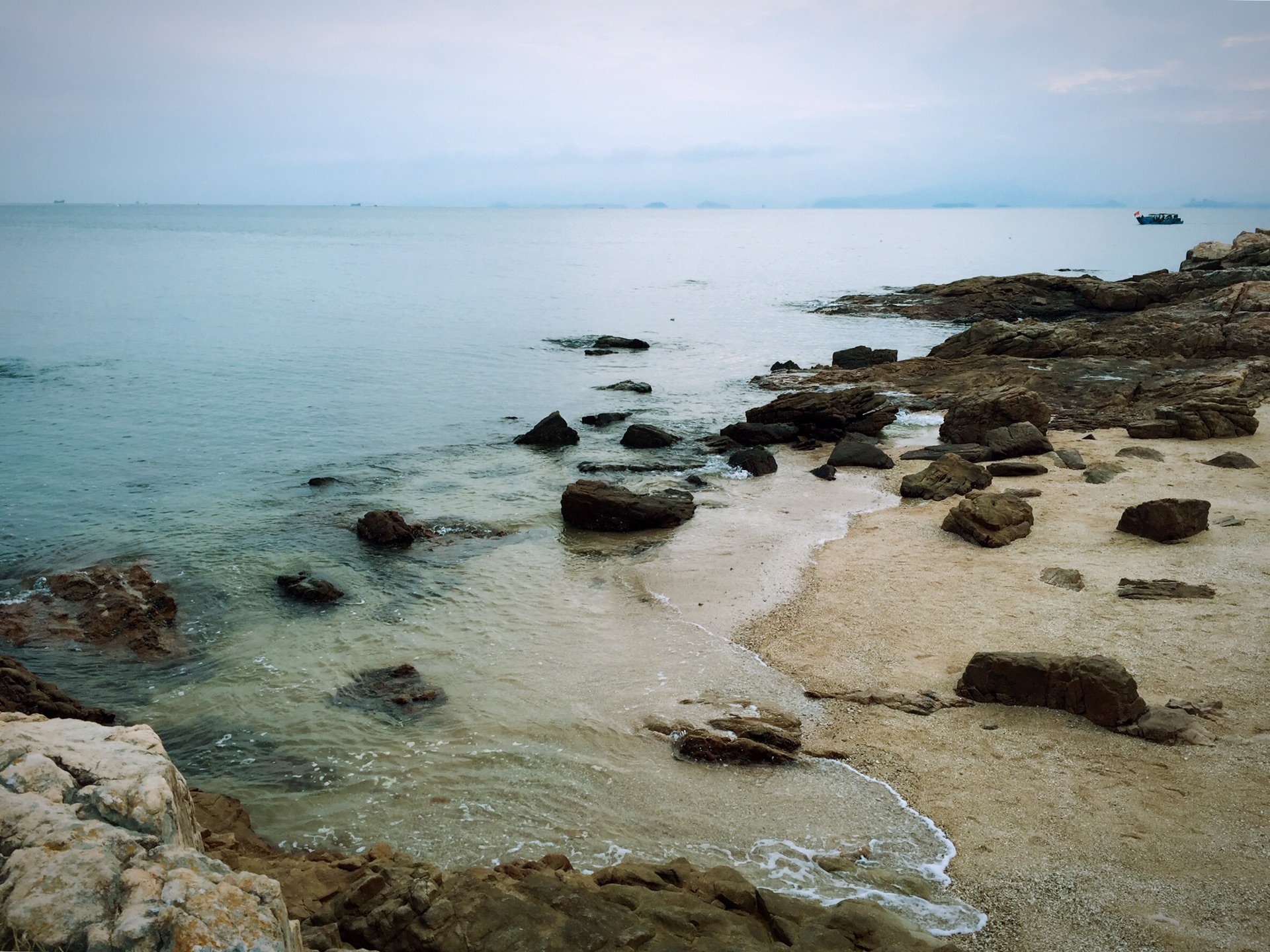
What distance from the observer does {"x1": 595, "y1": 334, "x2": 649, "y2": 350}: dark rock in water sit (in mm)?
39797

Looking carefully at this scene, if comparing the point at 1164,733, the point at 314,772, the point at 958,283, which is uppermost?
the point at 958,283

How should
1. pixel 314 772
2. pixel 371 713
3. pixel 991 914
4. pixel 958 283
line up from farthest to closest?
1. pixel 958 283
2. pixel 371 713
3. pixel 314 772
4. pixel 991 914

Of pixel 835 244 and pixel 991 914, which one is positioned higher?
pixel 835 244

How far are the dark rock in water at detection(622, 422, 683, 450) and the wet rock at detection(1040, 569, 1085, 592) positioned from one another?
11506 mm

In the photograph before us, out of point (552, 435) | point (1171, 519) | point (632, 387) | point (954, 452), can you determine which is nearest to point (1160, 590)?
point (1171, 519)

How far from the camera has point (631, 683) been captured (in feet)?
34.2

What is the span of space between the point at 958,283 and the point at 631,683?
48372 mm

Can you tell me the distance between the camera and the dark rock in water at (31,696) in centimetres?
827

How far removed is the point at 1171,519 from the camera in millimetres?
12898

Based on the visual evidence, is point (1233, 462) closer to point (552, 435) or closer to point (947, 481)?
point (947, 481)

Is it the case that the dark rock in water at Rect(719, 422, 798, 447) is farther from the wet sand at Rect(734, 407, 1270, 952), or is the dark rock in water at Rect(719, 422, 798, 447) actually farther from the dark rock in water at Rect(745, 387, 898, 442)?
the wet sand at Rect(734, 407, 1270, 952)

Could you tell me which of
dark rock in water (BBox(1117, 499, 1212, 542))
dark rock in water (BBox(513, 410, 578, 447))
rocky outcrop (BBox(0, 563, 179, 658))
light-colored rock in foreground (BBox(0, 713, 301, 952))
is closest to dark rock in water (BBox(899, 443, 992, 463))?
dark rock in water (BBox(1117, 499, 1212, 542))

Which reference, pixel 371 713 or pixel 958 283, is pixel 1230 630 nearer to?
pixel 371 713

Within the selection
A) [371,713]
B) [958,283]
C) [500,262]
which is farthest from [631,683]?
[500,262]
